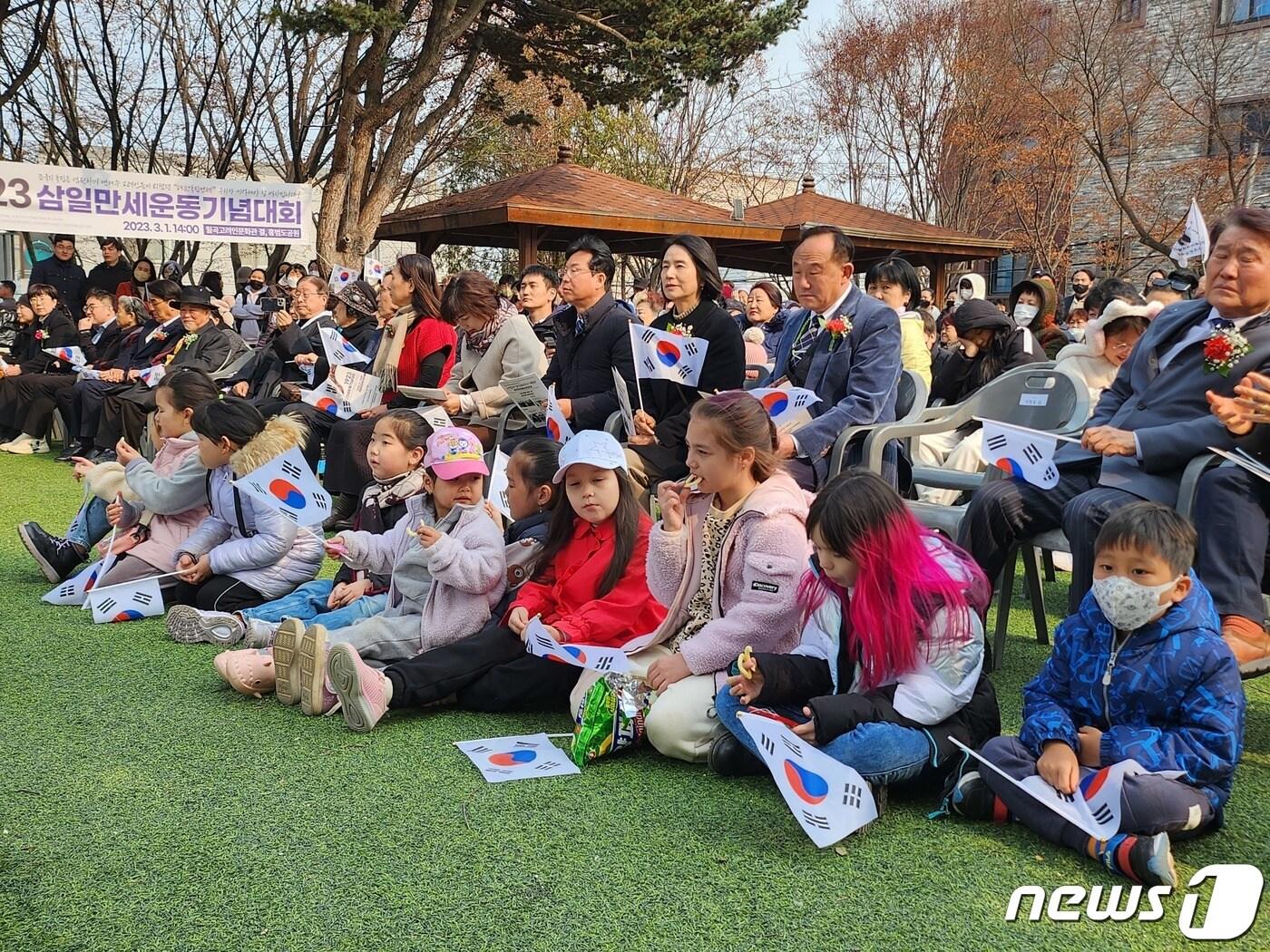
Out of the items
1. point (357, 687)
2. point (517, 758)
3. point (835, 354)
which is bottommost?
point (517, 758)

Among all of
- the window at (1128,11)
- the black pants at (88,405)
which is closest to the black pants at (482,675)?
the black pants at (88,405)

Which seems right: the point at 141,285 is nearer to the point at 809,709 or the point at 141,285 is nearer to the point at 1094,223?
the point at 809,709

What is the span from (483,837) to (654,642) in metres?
0.97

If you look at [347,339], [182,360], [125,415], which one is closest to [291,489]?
[347,339]

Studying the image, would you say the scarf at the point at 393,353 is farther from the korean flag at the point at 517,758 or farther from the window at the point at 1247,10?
the window at the point at 1247,10

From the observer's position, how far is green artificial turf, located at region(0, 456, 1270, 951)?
7.25 ft

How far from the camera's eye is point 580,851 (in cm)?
258

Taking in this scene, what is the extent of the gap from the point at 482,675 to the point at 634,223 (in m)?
10.1

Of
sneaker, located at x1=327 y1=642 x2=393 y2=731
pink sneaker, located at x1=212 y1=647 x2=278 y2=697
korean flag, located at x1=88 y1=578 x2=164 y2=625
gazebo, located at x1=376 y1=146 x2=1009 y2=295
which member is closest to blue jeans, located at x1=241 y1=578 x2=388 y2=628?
pink sneaker, located at x1=212 y1=647 x2=278 y2=697

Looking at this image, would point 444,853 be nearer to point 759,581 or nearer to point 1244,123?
point 759,581

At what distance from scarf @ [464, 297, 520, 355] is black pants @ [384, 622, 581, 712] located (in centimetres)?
283

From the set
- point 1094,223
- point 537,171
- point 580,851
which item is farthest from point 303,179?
point 580,851

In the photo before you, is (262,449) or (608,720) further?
(262,449)

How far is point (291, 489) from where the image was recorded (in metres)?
4.41
